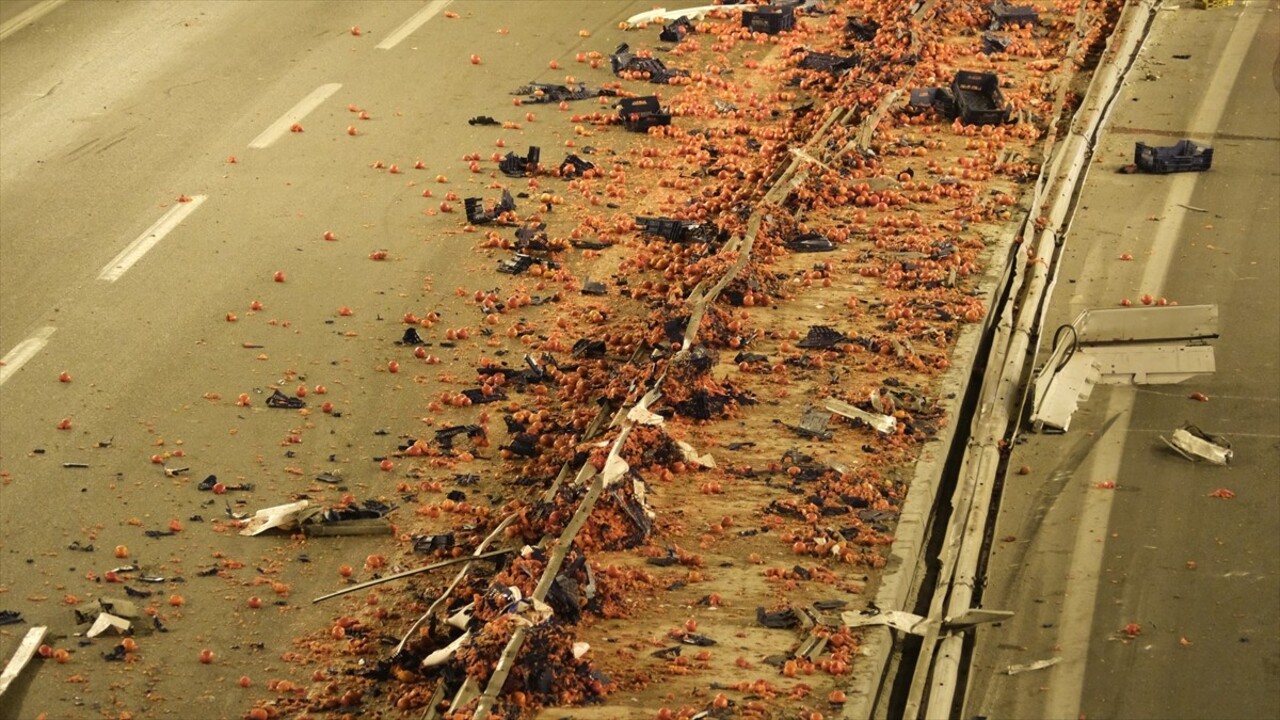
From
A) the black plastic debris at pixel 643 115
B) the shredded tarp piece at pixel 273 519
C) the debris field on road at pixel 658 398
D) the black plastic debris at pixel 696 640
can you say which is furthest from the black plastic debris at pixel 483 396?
the black plastic debris at pixel 643 115

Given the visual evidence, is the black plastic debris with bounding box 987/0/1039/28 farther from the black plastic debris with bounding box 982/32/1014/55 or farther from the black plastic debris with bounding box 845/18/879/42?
the black plastic debris with bounding box 845/18/879/42

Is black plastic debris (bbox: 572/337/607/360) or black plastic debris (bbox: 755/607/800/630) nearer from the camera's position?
black plastic debris (bbox: 755/607/800/630)

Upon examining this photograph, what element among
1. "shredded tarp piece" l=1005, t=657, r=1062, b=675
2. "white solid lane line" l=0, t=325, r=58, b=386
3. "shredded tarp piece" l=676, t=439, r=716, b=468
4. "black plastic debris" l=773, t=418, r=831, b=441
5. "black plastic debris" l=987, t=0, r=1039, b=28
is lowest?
"white solid lane line" l=0, t=325, r=58, b=386

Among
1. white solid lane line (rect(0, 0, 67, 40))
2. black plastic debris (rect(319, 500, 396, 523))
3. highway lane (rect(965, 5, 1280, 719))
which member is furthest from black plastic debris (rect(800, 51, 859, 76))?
white solid lane line (rect(0, 0, 67, 40))

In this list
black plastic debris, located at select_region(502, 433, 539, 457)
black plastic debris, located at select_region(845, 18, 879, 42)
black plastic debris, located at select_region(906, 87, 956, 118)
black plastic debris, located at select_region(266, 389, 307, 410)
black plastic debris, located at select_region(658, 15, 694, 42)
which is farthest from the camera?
black plastic debris, located at select_region(658, 15, 694, 42)

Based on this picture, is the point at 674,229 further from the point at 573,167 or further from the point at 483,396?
the point at 483,396

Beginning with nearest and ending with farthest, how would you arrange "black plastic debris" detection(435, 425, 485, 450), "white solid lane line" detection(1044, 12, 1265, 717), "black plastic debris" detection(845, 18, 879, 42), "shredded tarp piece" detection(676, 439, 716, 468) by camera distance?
1. "white solid lane line" detection(1044, 12, 1265, 717)
2. "shredded tarp piece" detection(676, 439, 716, 468)
3. "black plastic debris" detection(435, 425, 485, 450)
4. "black plastic debris" detection(845, 18, 879, 42)

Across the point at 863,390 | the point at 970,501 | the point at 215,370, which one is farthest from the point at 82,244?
the point at 970,501
